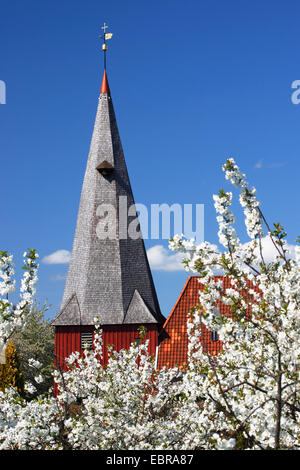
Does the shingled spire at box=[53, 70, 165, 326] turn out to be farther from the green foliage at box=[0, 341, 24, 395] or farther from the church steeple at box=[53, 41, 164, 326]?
the green foliage at box=[0, 341, 24, 395]

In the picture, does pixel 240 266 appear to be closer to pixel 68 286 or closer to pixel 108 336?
pixel 108 336

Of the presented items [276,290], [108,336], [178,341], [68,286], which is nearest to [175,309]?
[178,341]

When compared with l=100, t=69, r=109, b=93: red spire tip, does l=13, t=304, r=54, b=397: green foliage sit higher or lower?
lower

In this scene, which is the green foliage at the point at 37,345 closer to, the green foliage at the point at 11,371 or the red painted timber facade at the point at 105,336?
the red painted timber facade at the point at 105,336

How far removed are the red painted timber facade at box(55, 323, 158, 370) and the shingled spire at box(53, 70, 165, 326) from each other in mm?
266

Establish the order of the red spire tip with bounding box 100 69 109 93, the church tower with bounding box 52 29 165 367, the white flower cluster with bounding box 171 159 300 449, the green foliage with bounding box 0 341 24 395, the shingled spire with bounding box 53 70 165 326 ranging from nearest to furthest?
1. the white flower cluster with bounding box 171 159 300 449
2. the green foliage with bounding box 0 341 24 395
3. the church tower with bounding box 52 29 165 367
4. the shingled spire with bounding box 53 70 165 326
5. the red spire tip with bounding box 100 69 109 93

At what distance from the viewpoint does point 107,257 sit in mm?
22391

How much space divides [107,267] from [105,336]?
2998 mm

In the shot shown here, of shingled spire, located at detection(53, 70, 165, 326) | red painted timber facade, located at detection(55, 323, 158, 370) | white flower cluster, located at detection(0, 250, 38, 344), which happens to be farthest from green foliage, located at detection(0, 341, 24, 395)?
white flower cluster, located at detection(0, 250, 38, 344)

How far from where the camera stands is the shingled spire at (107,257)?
21.8m

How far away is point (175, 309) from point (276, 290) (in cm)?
1462

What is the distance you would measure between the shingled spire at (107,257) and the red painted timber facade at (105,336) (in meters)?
0.27

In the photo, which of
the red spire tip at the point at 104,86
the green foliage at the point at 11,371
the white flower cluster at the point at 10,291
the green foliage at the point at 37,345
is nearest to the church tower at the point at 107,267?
the red spire tip at the point at 104,86

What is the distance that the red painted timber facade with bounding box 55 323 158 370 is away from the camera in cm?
2125
